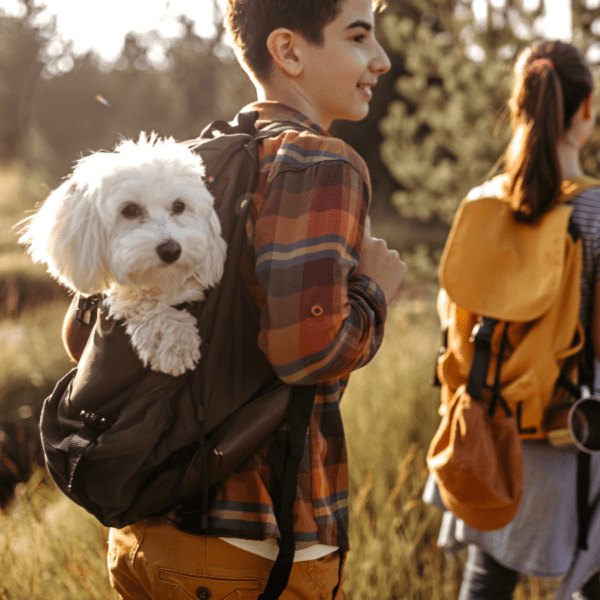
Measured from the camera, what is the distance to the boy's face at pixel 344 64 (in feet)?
4.30

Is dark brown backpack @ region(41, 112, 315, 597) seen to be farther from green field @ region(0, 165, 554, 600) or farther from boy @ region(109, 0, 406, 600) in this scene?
green field @ region(0, 165, 554, 600)

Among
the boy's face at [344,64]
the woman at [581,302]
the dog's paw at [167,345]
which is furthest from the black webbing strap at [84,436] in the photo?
the woman at [581,302]

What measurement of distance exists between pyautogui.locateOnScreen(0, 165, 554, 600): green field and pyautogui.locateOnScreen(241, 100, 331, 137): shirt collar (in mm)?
1380

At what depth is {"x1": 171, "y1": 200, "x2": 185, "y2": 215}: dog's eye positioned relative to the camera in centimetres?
117

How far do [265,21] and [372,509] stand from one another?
8.84ft

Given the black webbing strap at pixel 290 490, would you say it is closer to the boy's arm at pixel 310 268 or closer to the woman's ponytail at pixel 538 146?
the boy's arm at pixel 310 268

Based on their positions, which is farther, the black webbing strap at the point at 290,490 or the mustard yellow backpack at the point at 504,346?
the mustard yellow backpack at the point at 504,346

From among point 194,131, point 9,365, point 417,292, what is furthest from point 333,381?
point 194,131

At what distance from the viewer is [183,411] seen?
113cm

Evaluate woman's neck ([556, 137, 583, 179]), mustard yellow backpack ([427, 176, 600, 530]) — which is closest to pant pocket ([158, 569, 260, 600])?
mustard yellow backpack ([427, 176, 600, 530])

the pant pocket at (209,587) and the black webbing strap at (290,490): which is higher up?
the black webbing strap at (290,490)

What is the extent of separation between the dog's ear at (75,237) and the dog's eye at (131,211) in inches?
1.9

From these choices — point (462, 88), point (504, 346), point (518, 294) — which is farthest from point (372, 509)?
point (462, 88)

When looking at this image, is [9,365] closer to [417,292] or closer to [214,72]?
[417,292]
